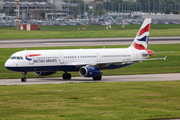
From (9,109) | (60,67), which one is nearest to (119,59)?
(60,67)

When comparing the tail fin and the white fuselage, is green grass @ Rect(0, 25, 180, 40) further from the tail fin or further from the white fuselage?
the white fuselage

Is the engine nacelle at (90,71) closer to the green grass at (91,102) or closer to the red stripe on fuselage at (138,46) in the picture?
the green grass at (91,102)

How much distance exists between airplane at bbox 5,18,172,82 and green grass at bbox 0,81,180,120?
7.95 m

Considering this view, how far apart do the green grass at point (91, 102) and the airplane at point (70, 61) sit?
7955 millimetres

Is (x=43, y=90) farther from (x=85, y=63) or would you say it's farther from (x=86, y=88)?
(x=85, y=63)

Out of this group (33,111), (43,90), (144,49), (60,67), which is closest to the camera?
(33,111)

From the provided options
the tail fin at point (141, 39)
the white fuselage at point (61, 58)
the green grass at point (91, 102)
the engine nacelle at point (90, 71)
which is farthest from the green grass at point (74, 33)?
the green grass at point (91, 102)

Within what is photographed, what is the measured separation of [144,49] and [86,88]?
20686 millimetres

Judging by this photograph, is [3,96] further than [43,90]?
No

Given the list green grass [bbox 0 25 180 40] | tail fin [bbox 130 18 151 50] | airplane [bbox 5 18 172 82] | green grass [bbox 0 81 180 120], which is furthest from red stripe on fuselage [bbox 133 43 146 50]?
green grass [bbox 0 25 180 40]

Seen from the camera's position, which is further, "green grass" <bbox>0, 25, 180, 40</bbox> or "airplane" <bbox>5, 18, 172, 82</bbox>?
"green grass" <bbox>0, 25, 180, 40</bbox>

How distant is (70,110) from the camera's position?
78.7ft

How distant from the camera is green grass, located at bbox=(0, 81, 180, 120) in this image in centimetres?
2253

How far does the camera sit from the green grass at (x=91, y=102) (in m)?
22.5
